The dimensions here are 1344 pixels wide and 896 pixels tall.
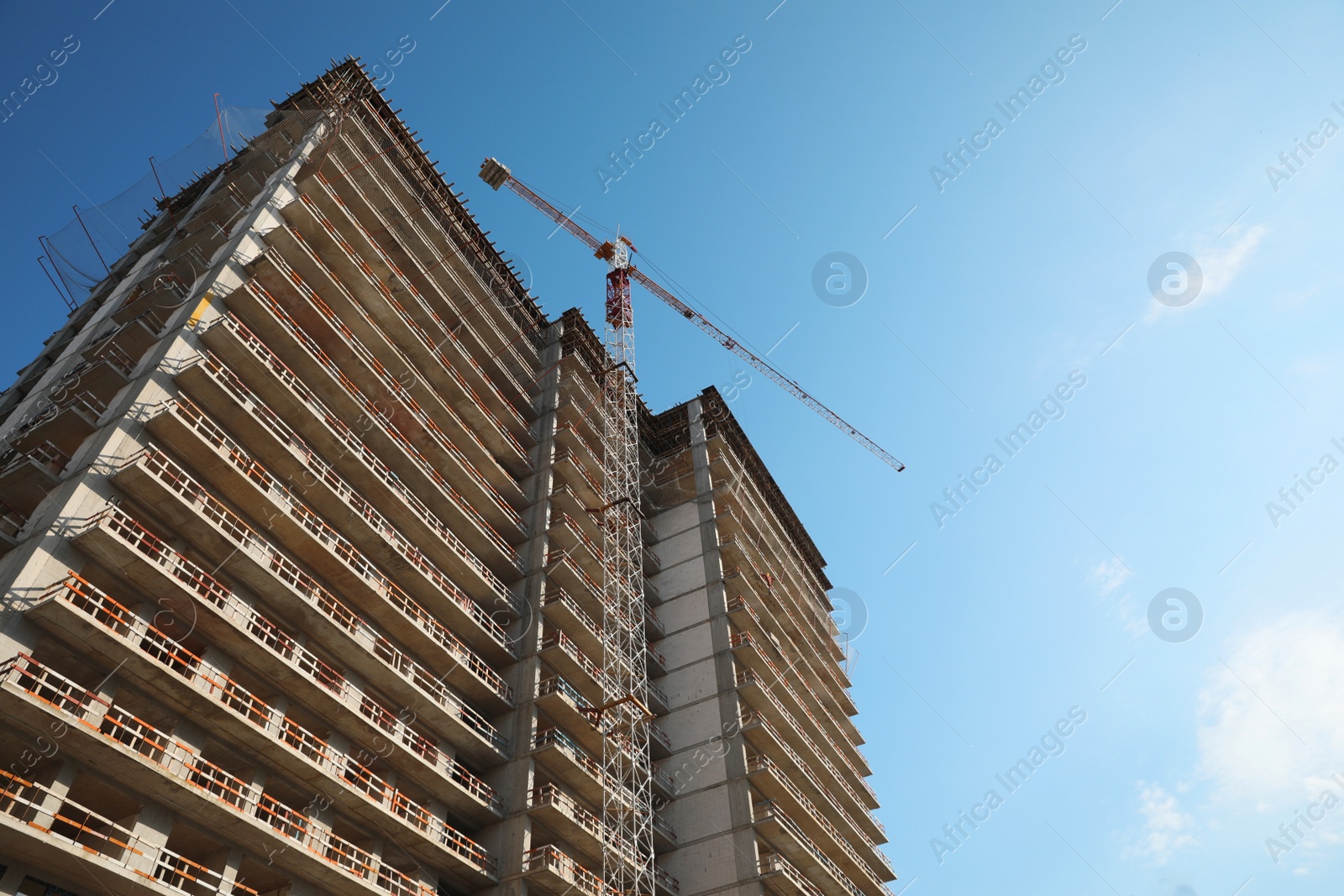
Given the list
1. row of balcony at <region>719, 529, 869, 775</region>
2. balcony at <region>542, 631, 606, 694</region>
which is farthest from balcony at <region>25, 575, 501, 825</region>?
row of balcony at <region>719, 529, 869, 775</region>

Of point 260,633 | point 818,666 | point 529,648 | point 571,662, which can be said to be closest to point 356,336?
point 260,633

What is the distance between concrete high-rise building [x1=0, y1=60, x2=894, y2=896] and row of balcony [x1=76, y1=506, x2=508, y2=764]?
0.12 meters

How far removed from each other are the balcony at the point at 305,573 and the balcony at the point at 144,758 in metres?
5.04

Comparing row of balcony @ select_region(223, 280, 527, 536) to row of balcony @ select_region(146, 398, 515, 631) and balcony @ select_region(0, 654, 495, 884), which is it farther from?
balcony @ select_region(0, 654, 495, 884)

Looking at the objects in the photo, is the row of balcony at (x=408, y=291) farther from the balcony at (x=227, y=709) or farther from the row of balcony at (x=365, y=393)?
the balcony at (x=227, y=709)

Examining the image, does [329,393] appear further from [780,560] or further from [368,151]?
[780,560]

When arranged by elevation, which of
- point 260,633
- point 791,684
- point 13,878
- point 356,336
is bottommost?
point 13,878

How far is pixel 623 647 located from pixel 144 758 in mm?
25169

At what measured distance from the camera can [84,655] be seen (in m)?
22.7

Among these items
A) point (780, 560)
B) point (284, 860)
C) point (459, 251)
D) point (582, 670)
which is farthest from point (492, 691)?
point (780, 560)

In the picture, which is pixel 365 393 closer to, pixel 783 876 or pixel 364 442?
pixel 364 442

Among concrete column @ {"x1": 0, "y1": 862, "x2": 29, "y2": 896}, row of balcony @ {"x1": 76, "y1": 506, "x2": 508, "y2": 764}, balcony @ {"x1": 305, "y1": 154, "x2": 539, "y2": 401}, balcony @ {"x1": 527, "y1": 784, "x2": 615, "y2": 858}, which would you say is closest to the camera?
concrete column @ {"x1": 0, "y1": 862, "x2": 29, "y2": 896}

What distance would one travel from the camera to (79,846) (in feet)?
64.1

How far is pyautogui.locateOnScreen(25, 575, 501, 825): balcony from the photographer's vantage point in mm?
22109
